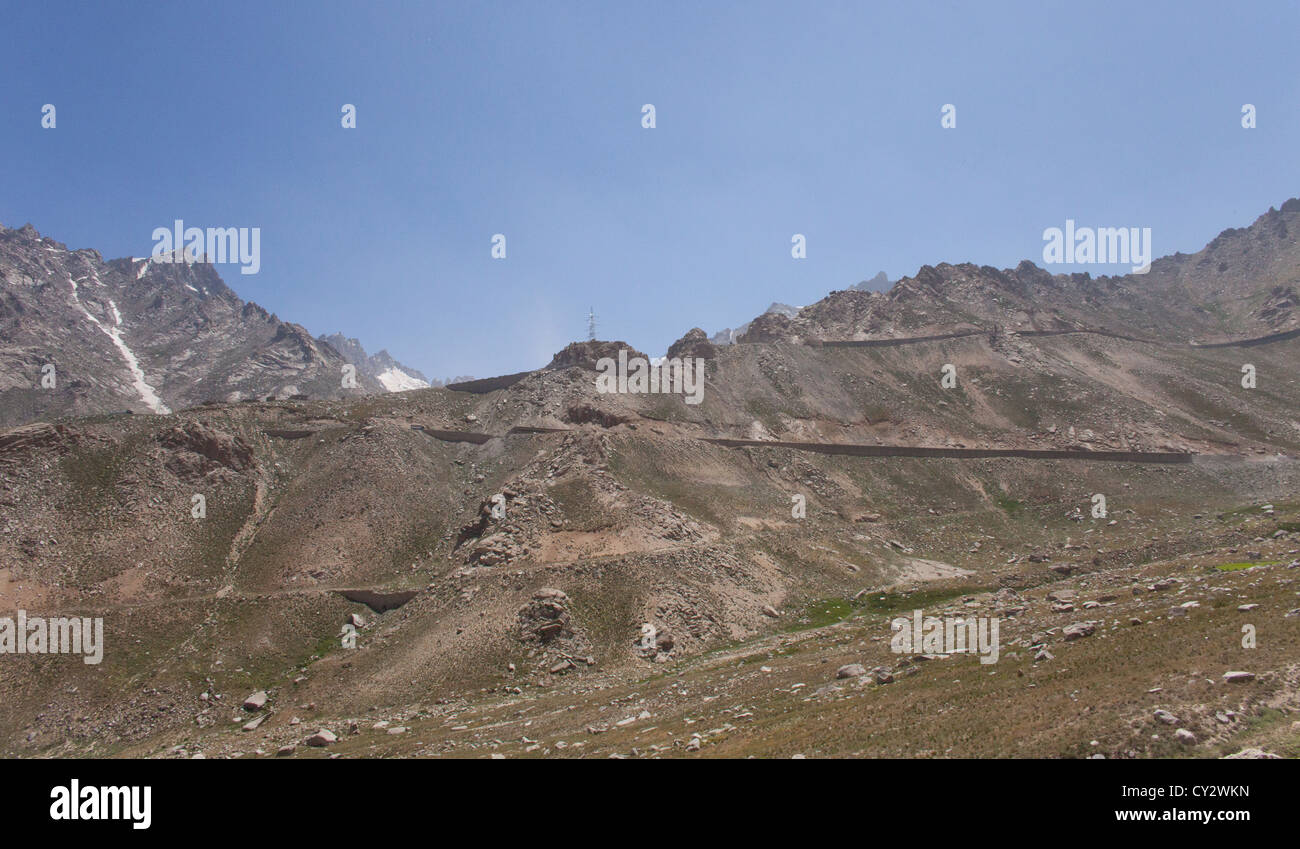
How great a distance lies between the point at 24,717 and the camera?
32.4 meters

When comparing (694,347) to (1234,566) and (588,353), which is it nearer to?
(588,353)

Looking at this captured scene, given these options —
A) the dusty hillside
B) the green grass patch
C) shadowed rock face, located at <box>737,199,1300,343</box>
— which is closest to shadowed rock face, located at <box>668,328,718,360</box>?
the dusty hillside

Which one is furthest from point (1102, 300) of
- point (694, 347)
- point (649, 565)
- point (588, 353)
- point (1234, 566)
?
point (649, 565)

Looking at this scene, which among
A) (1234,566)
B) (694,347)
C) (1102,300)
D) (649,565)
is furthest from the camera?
(1102,300)

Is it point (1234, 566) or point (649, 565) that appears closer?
point (1234, 566)

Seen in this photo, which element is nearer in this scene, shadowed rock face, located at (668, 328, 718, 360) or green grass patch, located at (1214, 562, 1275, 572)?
green grass patch, located at (1214, 562, 1275, 572)

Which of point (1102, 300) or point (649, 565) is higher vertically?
point (1102, 300)

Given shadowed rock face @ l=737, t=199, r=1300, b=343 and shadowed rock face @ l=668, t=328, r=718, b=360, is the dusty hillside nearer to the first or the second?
shadowed rock face @ l=668, t=328, r=718, b=360

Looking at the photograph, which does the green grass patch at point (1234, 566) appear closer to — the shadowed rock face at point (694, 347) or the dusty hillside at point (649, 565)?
the dusty hillside at point (649, 565)

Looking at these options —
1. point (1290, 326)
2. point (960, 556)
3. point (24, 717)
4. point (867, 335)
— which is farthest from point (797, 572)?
point (1290, 326)

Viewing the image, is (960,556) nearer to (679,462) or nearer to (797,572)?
(797,572)

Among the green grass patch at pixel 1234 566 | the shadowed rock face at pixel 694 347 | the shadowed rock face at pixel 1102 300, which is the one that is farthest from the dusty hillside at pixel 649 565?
the shadowed rock face at pixel 1102 300
